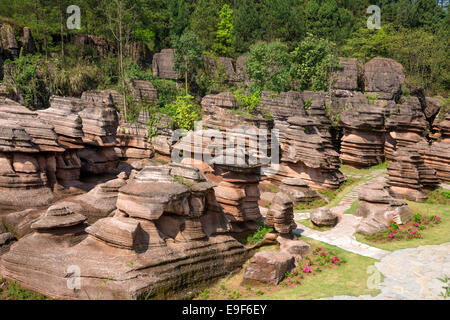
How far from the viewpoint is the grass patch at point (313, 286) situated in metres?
9.28

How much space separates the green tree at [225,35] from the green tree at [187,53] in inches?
287

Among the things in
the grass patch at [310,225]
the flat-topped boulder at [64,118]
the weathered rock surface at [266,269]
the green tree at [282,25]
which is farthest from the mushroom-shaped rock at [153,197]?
the green tree at [282,25]

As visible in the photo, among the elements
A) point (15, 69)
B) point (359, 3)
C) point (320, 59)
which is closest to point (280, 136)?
point (320, 59)

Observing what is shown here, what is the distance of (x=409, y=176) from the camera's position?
16.6 metres

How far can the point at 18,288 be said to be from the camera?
30.6 feet

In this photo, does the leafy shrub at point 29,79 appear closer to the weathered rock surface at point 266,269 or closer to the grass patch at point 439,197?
the weathered rock surface at point 266,269

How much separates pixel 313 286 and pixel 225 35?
36.5 m

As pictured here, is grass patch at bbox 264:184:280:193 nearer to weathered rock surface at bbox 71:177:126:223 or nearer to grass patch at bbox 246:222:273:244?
grass patch at bbox 246:222:273:244

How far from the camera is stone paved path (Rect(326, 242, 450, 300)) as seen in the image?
8.81m

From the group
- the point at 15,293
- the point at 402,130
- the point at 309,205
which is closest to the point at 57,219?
the point at 15,293

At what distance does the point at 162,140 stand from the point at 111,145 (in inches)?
219

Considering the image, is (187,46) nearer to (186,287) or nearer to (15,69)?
(15,69)

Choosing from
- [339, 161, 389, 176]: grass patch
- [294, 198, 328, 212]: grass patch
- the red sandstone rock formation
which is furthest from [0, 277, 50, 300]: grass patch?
the red sandstone rock formation

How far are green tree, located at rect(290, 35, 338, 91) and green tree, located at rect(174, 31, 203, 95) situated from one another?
30.0 ft
